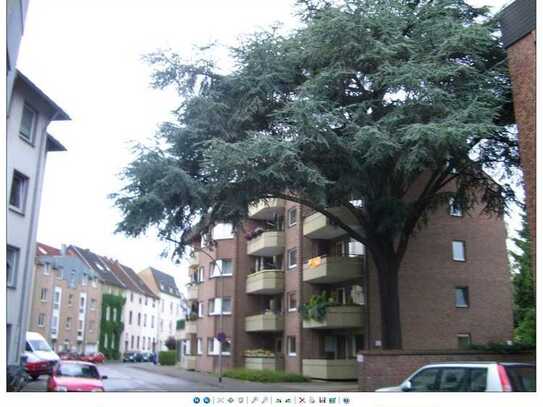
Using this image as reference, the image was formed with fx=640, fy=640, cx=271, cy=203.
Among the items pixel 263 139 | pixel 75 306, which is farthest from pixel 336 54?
pixel 75 306

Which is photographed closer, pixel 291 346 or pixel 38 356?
pixel 38 356

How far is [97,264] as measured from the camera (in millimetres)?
10914

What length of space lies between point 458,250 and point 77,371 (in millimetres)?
7729

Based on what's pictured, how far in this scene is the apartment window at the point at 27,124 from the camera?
368 inches

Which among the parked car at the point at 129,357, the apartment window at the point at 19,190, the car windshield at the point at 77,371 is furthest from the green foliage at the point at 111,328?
the apartment window at the point at 19,190

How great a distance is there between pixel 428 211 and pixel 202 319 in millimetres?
10085

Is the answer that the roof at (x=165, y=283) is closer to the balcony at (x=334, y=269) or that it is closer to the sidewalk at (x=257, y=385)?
the sidewalk at (x=257, y=385)

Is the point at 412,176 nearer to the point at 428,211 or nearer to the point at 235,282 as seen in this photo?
the point at 428,211

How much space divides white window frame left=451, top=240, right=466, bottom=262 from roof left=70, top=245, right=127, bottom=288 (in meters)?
6.45

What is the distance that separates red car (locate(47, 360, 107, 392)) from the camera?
27.4ft

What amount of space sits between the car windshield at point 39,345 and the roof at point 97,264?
1.48m

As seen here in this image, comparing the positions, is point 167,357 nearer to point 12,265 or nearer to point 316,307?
point 316,307

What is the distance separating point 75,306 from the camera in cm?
1049

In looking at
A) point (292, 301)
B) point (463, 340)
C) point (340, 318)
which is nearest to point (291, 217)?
point (340, 318)
